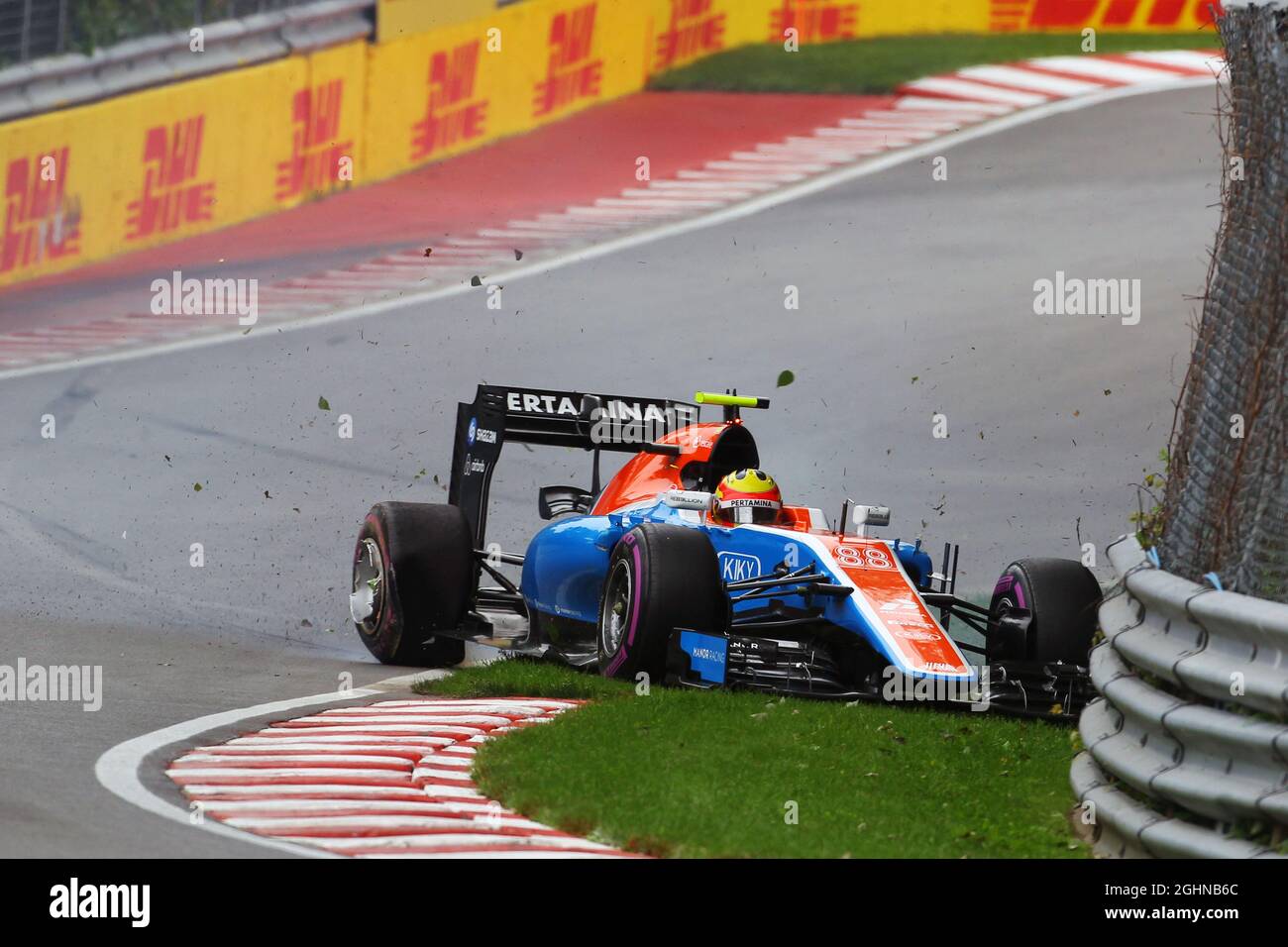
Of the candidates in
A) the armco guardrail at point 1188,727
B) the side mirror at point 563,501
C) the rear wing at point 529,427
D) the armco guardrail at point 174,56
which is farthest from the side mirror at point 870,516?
the armco guardrail at point 174,56

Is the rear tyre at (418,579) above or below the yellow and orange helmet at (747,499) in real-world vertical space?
below

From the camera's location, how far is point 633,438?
12.9 meters

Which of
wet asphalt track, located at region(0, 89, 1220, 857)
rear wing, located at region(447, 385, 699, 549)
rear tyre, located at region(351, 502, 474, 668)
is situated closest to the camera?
rear tyre, located at region(351, 502, 474, 668)

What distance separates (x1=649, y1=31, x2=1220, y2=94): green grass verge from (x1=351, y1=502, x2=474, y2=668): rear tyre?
14599 mm

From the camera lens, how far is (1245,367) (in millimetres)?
7078

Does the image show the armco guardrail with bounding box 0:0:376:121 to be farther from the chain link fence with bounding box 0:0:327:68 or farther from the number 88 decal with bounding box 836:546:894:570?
the number 88 decal with bounding box 836:546:894:570

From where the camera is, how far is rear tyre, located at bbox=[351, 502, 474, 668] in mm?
12273

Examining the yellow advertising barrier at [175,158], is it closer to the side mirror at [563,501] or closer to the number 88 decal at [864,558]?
the side mirror at [563,501]

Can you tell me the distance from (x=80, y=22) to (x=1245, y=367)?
17.6 meters

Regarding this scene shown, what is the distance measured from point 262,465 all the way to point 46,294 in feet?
16.5

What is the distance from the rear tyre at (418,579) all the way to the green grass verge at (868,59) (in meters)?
14.6

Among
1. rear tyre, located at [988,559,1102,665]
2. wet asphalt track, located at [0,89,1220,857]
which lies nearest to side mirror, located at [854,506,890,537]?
rear tyre, located at [988,559,1102,665]

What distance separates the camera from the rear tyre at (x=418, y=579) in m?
12.3
